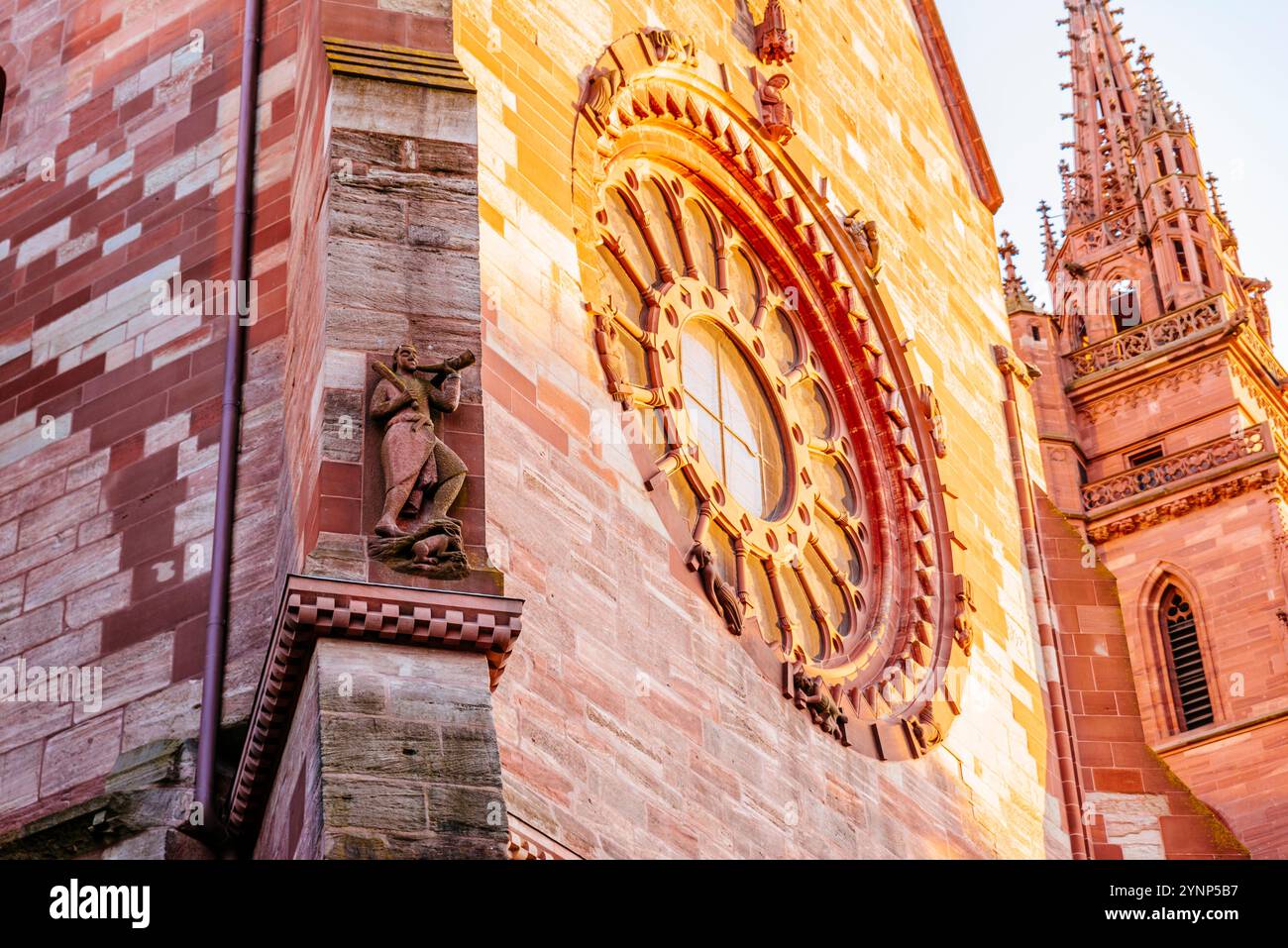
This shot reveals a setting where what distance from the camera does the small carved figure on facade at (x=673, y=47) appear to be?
2061 cm

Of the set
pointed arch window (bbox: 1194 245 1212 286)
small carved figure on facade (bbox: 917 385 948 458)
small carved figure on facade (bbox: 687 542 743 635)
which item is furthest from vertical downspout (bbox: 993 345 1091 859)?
pointed arch window (bbox: 1194 245 1212 286)

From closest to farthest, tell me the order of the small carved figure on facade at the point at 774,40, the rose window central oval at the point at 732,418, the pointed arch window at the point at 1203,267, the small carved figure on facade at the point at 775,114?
the rose window central oval at the point at 732,418 < the small carved figure on facade at the point at 775,114 < the small carved figure on facade at the point at 774,40 < the pointed arch window at the point at 1203,267

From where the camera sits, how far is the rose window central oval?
20.3m

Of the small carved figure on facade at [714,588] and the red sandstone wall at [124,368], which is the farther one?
the small carved figure on facade at [714,588]

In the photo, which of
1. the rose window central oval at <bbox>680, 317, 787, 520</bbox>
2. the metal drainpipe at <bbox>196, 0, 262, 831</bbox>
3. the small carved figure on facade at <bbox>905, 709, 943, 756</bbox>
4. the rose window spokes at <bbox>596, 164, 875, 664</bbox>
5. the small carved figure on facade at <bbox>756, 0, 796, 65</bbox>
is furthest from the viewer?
the small carved figure on facade at <bbox>756, 0, 796, 65</bbox>

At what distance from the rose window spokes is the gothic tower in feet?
83.3

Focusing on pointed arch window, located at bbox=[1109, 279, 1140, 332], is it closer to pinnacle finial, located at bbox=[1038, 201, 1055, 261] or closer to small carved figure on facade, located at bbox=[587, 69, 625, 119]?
pinnacle finial, located at bbox=[1038, 201, 1055, 261]

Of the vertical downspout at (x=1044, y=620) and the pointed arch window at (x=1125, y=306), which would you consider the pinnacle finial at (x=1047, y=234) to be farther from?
the vertical downspout at (x=1044, y=620)

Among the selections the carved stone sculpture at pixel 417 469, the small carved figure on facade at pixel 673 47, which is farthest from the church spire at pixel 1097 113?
the carved stone sculpture at pixel 417 469

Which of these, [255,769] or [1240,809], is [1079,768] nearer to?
[255,769]

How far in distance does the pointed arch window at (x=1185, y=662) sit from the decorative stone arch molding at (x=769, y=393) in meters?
30.6

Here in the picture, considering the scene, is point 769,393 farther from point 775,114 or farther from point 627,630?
point 627,630

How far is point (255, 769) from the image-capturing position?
46.2ft
